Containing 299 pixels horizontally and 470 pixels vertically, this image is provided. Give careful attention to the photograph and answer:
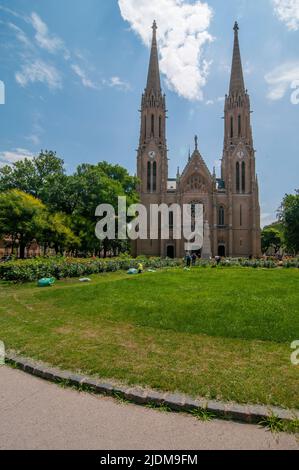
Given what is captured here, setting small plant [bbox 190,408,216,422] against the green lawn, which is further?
the green lawn

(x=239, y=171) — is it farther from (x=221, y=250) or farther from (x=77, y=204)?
(x=77, y=204)

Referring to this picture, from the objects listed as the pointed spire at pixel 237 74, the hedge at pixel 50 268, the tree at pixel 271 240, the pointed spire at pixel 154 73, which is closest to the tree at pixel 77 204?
the hedge at pixel 50 268

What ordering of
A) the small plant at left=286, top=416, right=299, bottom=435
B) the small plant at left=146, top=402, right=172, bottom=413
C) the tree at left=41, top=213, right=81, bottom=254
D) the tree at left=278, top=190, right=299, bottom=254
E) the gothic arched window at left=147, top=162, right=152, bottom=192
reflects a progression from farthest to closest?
the gothic arched window at left=147, top=162, right=152, bottom=192 < the tree at left=278, top=190, right=299, bottom=254 < the tree at left=41, top=213, right=81, bottom=254 < the small plant at left=146, top=402, right=172, bottom=413 < the small plant at left=286, top=416, right=299, bottom=435

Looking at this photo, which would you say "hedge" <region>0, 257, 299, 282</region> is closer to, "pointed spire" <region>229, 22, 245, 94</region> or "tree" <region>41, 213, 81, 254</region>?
"tree" <region>41, 213, 81, 254</region>

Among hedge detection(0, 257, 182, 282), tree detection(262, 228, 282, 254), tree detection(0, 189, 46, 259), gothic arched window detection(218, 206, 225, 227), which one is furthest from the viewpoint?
tree detection(262, 228, 282, 254)

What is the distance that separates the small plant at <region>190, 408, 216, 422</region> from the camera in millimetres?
3801

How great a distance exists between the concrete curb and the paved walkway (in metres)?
0.15

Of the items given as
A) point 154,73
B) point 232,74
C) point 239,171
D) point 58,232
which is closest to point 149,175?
point 239,171

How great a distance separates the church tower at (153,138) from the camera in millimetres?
56000

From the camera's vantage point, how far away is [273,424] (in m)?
3.65

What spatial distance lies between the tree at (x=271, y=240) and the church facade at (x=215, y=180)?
→ 34142 millimetres

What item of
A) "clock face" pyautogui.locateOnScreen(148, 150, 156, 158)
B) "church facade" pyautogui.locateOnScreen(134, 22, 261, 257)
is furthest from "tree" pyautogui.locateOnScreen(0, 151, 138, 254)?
"clock face" pyautogui.locateOnScreen(148, 150, 156, 158)

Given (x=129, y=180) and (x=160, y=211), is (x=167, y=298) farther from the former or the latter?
(x=160, y=211)

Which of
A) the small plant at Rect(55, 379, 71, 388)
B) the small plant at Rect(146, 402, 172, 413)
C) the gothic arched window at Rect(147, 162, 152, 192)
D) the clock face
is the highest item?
the clock face
